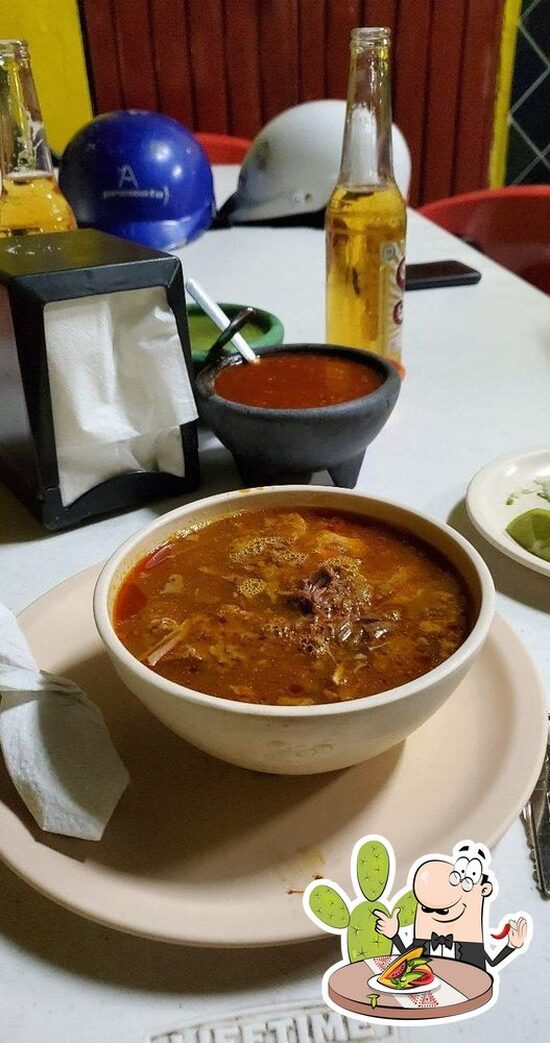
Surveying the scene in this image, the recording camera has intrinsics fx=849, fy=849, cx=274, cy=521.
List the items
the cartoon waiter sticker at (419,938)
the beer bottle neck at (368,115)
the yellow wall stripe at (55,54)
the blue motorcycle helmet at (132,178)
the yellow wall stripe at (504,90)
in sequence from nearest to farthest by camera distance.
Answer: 1. the cartoon waiter sticker at (419,938)
2. the beer bottle neck at (368,115)
3. the blue motorcycle helmet at (132,178)
4. the yellow wall stripe at (55,54)
5. the yellow wall stripe at (504,90)

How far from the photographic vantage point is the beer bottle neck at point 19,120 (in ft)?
3.50

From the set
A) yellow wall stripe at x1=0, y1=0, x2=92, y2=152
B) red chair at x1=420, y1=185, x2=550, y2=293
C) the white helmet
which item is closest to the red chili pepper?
the white helmet

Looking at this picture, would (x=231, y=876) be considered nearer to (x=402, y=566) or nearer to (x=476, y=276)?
(x=402, y=566)

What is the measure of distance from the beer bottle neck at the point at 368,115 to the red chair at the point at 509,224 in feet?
4.73

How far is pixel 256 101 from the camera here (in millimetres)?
3566

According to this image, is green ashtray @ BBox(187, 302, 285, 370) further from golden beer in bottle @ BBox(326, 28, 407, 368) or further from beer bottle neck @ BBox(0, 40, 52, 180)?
beer bottle neck @ BBox(0, 40, 52, 180)

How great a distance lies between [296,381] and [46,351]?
28 centimetres

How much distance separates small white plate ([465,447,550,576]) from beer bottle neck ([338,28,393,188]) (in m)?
0.43

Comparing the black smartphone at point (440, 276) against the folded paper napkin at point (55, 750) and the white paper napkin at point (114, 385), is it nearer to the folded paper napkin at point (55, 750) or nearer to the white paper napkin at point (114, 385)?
the white paper napkin at point (114, 385)

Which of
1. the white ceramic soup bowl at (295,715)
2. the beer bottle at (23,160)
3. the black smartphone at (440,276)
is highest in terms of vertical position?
the beer bottle at (23,160)

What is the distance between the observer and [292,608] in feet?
1.99

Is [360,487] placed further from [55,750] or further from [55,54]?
[55,54]

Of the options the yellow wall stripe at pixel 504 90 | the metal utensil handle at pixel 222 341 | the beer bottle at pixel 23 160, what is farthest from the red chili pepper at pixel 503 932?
the yellow wall stripe at pixel 504 90

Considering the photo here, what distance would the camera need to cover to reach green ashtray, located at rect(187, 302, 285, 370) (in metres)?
1.05
